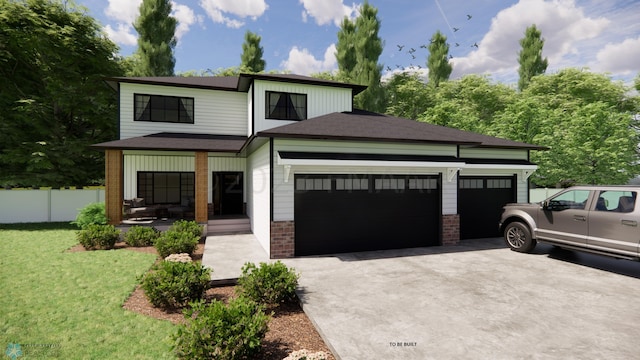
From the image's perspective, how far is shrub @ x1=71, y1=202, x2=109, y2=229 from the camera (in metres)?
11.0

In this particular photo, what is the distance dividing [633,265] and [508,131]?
56.1ft

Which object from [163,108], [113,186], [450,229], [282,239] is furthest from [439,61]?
[113,186]

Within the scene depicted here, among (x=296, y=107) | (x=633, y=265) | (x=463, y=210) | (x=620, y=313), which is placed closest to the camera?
(x=620, y=313)

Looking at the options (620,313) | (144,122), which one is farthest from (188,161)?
(620,313)

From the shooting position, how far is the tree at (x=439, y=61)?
3794 cm

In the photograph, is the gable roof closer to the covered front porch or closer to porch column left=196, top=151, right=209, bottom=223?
the covered front porch

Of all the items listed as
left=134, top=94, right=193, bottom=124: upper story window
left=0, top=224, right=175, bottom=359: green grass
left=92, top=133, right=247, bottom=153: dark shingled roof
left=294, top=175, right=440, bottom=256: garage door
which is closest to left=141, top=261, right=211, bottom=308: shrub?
left=0, top=224, right=175, bottom=359: green grass

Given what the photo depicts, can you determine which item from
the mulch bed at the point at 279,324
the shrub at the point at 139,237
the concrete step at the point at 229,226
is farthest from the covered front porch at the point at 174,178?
the mulch bed at the point at 279,324

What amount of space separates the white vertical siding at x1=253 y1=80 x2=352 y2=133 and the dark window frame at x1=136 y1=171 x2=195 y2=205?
16.0ft

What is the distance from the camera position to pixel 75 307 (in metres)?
5.14

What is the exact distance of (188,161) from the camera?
14.2 metres

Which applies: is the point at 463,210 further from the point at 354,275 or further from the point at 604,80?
the point at 604,80

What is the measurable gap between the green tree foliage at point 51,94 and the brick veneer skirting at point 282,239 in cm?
1488

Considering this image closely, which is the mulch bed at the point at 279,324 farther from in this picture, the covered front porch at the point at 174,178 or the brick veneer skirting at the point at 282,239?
the covered front porch at the point at 174,178
